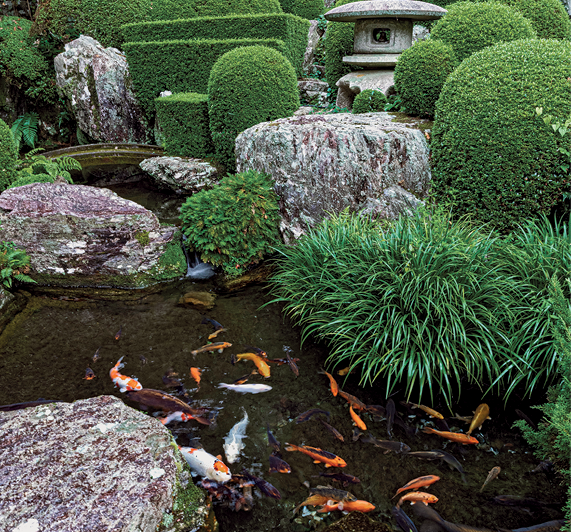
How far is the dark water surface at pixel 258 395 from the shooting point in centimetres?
265

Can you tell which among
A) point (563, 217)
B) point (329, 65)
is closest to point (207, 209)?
point (563, 217)

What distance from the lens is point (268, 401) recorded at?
11.4 feet

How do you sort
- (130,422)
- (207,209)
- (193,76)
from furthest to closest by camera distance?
(193,76) < (207,209) < (130,422)

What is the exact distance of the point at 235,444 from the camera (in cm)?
305

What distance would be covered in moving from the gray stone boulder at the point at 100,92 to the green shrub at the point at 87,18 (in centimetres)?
91

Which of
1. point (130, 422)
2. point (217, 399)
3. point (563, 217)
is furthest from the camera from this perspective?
point (563, 217)

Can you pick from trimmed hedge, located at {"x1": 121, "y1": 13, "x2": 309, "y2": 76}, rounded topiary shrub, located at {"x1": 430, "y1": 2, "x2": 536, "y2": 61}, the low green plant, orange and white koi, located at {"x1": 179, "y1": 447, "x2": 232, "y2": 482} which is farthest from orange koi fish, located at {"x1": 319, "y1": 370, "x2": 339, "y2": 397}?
trimmed hedge, located at {"x1": 121, "y1": 13, "x2": 309, "y2": 76}

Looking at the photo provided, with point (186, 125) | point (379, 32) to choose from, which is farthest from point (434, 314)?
point (379, 32)

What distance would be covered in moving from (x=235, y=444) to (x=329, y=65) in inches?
397

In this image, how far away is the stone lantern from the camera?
780 cm

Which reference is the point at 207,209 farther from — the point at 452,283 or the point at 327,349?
the point at 452,283

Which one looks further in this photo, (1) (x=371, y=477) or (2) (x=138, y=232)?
(2) (x=138, y=232)

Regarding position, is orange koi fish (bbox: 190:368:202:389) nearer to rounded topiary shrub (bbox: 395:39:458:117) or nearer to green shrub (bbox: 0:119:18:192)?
rounded topiary shrub (bbox: 395:39:458:117)

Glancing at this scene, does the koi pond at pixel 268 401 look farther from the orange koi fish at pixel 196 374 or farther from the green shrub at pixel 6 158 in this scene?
the green shrub at pixel 6 158
